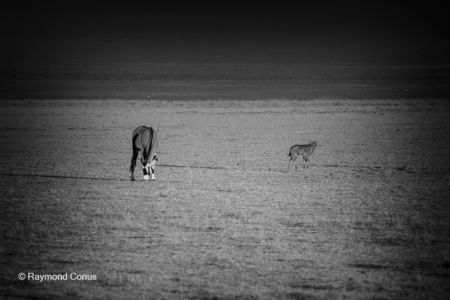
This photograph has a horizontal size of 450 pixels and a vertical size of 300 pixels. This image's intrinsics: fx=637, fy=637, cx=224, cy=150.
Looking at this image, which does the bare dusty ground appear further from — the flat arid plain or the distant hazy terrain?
the distant hazy terrain

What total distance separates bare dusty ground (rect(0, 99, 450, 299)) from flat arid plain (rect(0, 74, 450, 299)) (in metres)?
0.03

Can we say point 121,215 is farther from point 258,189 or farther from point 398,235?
point 398,235

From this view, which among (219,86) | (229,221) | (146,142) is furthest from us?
(219,86)

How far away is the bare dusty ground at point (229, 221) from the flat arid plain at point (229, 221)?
0.03 metres

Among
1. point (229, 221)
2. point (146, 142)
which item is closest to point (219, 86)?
point (146, 142)

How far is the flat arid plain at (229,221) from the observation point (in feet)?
26.9

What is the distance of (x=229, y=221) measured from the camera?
11641 mm

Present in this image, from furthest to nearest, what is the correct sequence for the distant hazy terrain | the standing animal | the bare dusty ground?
the distant hazy terrain, the standing animal, the bare dusty ground

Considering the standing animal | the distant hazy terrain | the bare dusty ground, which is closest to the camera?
the bare dusty ground

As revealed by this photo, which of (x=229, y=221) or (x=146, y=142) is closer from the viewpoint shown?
(x=229, y=221)

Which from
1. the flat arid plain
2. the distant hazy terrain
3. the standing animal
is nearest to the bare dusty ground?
the flat arid plain

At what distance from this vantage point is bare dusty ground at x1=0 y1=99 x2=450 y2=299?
8.20 metres

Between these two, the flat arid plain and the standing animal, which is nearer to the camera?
the flat arid plain

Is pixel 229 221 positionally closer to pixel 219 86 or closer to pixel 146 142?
pixel 146 142
